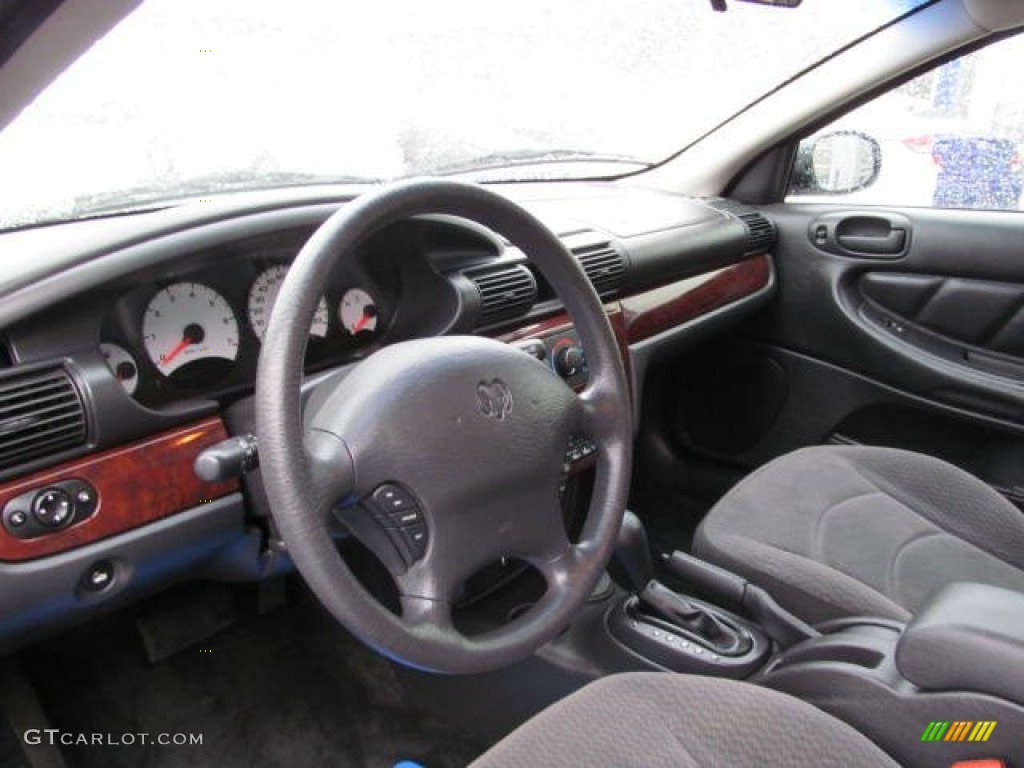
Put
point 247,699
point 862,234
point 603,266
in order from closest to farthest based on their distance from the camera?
point 247,699
point 603,266
point 862,234

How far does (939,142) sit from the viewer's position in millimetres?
2441

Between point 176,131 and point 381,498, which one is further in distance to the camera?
point 176,131

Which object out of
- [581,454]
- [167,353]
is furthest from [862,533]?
[167,353]

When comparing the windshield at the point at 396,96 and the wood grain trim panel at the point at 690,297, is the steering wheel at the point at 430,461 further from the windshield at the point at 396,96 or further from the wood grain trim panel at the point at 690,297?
the wood grain trim panel at the point at 690,297

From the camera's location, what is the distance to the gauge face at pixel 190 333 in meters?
1.32

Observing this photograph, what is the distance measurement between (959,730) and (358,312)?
41.6 inches

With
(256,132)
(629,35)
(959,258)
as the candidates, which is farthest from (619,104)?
(256,132)

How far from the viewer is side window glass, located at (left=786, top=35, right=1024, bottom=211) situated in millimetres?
2293

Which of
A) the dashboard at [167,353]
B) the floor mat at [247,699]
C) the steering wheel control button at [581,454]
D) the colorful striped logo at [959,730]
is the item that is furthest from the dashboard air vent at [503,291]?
the colorful striped logo at [959,730]

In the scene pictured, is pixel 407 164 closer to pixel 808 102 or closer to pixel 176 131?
pixel 176 131

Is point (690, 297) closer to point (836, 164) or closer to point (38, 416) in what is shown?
point (836, 164)

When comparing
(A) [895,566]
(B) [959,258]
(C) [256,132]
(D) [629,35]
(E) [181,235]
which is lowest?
(A) [895,566]

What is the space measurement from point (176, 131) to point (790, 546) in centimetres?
128

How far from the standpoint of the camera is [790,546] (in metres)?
1.67
